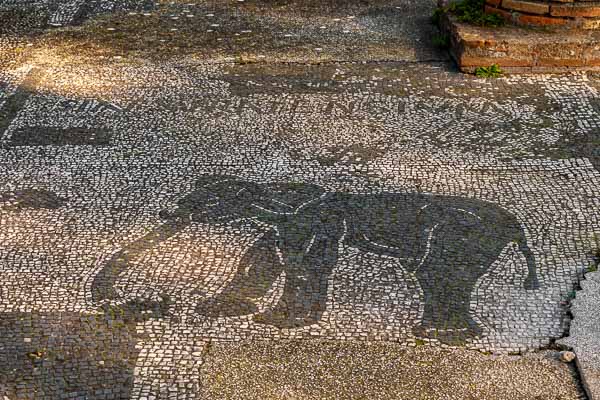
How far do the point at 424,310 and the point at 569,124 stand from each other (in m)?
2.21

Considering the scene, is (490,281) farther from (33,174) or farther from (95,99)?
(95,99)

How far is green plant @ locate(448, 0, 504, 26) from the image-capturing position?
658 centimetres

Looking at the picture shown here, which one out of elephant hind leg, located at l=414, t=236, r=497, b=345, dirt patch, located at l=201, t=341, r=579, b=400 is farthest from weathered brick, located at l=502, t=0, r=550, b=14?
dirt patch, located at l=201, t=341, r=579, b=400

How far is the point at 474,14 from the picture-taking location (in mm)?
6672

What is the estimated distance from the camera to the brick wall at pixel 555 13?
6.43 metres

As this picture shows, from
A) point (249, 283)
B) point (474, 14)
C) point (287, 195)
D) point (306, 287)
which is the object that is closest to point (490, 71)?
point (474, 14)

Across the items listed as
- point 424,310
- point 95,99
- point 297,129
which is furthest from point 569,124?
point 95,99

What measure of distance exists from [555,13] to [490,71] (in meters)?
0.65

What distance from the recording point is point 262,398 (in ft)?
11.4

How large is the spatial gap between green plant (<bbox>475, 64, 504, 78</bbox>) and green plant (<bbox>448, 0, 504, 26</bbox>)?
0.40 metres

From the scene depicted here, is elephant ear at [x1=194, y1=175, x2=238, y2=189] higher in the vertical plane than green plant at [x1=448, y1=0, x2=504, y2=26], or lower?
lower

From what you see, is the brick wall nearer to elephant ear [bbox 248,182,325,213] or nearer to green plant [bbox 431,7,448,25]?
green plant [bbox 431,7,448,25]

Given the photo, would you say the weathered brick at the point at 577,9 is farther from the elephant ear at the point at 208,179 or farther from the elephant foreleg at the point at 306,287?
the elephant foreleg at the point at 306,287

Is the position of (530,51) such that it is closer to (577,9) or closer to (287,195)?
(577,9)
